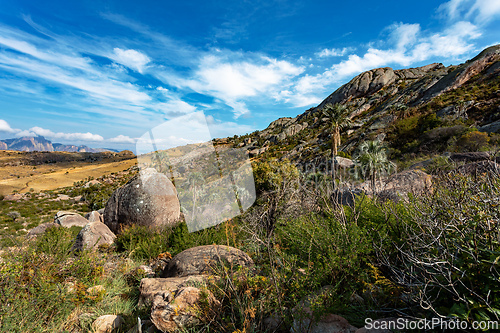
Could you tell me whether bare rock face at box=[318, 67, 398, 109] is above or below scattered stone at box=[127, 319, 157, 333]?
above

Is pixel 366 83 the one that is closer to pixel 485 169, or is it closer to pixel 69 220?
pixel 485 169

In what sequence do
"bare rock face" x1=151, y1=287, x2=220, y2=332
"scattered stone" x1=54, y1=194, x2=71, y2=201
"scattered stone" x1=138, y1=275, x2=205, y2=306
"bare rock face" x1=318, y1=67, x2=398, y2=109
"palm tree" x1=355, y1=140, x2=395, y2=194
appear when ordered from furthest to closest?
"bare rock face" x1=318, y1=67, x2=398, y2=109 < "scattered stone" x1=54, y1=194, x2=71, y2=201 < "palm tree" x1=355, y1=140, x2=395, y2=194 < "scattered stone" x1=138, y1=275, x2=205, y2=306 < "bare rock face" x1=151, y1=287, x2=220, y2=332

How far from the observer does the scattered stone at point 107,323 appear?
3256 mm

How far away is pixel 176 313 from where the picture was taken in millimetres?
2877

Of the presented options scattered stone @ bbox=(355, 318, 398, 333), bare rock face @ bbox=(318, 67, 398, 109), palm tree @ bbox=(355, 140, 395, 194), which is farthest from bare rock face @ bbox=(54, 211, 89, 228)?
bare rock face @ bbox=(318, 67, 398, 109)

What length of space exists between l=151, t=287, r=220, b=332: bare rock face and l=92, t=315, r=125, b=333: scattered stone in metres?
1.02

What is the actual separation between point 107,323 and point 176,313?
4.57 ft

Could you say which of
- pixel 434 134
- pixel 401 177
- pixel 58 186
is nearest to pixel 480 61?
pixel 434 134

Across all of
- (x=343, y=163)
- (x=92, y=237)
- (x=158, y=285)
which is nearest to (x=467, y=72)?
(x=343, y=163)

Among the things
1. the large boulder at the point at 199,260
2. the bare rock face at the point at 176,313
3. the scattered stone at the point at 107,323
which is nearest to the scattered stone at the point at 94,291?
the scattered stone at the point at 107,323

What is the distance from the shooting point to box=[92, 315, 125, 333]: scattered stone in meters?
3.26

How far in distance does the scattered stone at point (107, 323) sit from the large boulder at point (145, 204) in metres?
5.61

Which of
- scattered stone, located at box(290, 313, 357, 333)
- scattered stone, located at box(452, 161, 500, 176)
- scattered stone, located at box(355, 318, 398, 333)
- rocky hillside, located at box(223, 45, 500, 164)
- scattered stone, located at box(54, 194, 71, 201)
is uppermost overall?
rocky hillside, located at box(223, 45, 500, 164)

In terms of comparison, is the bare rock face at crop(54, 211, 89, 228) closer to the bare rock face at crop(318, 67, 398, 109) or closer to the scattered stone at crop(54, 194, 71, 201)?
the scattered stone at crop(54, 194, 71, 201)
